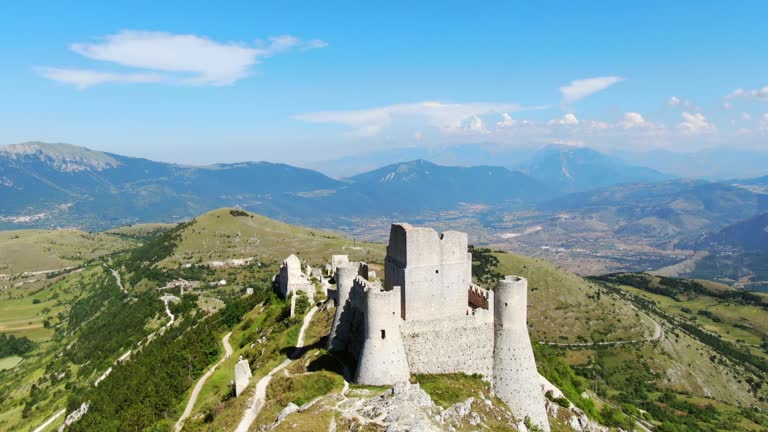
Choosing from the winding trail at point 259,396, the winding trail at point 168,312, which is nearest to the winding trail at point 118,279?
the winding trail at point 168,312

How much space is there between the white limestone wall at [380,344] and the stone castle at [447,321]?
0.17 meters

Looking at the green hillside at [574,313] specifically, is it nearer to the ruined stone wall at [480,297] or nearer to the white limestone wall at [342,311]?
the ruined stone wall at [480,297]

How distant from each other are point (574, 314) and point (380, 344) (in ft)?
484

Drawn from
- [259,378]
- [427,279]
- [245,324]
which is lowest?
[245,324]

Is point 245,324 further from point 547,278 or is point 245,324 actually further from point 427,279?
point 547,278

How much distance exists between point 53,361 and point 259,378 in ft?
331

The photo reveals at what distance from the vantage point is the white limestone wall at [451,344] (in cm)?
4091

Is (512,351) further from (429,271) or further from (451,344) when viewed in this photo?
(429,271)

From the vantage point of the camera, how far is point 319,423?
31703mm

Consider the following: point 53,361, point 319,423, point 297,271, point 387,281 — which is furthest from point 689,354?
point 53,361

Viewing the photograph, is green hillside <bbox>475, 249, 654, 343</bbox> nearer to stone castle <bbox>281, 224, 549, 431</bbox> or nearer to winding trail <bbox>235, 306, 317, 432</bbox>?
stone castle <bbox>281, 224, 549, 431</bbox>

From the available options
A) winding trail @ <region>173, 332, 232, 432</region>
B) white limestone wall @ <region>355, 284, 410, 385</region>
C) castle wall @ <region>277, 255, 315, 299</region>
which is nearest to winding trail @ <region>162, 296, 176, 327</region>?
winding trail @ <region>173, 332, 232, 432</region>

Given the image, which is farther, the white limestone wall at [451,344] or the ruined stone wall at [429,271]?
the ruined stone wall at [429,271]

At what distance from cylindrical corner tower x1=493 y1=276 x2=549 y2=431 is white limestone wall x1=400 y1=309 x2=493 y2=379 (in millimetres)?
732
